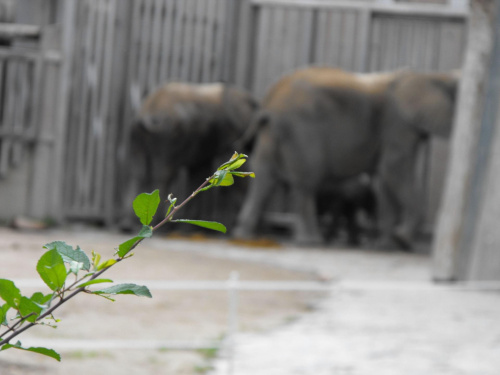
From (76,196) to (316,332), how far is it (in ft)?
22.4

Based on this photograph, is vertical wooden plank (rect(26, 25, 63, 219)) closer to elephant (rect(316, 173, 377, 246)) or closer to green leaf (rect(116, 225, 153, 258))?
elephant (rect(316, 173, 377, 246))

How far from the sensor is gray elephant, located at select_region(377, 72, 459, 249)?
11.2 m

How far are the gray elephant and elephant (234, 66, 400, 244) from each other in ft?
0.69

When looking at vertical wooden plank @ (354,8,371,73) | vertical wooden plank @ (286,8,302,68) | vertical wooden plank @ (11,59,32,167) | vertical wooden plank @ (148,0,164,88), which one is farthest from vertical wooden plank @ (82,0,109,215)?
vertical wooden plank @ (354,8,371,73)

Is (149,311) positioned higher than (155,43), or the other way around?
(155,43)

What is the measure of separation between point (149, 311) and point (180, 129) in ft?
18.1

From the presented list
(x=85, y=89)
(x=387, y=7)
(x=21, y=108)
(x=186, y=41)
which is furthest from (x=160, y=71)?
(x=387, y=7)

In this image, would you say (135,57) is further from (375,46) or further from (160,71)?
(375,46)

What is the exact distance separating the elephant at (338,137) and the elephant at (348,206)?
0.47 m

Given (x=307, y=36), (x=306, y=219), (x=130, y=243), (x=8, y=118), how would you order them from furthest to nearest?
(x=307, y=36), (x=306, y=219), (x=8, y=118), (x=130, y=243)

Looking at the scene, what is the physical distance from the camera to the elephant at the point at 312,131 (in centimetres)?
1148

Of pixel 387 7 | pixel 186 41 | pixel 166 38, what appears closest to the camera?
pixel 166 38

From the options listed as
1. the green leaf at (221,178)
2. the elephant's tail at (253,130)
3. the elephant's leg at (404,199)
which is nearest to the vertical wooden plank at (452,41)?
the elephant's leg at (404,199)

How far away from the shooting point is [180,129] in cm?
1179
